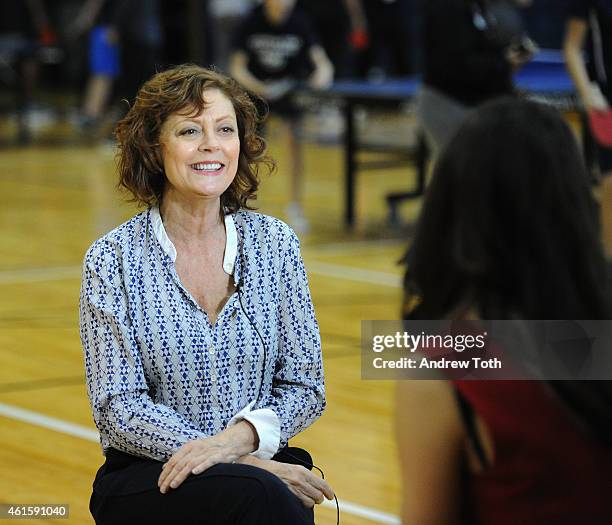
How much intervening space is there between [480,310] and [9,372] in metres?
3.79

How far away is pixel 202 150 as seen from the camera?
9.00ft

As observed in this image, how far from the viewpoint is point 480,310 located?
1580 millimetres

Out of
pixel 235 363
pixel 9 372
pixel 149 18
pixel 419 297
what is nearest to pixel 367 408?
pixel 9 372

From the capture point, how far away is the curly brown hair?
2729mm

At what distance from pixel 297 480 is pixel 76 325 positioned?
3.49 m

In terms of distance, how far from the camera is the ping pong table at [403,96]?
24.5 ft

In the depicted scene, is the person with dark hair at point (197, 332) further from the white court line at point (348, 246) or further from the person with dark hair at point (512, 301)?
the white court line at point (348, 246)

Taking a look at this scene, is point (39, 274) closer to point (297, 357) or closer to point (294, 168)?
point (294, 168)

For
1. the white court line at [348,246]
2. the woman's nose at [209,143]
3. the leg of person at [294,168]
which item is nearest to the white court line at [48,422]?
the woman's nose at [209,143]

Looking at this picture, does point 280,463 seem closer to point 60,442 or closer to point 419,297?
point 419,297

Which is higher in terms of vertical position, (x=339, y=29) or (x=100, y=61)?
(x=339, y=29)

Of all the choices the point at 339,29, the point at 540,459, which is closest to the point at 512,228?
the point at 540,459

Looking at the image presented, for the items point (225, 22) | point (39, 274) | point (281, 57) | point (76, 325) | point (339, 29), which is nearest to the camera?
point (76, 325)

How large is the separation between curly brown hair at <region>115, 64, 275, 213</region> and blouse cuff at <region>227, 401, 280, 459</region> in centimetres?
50
